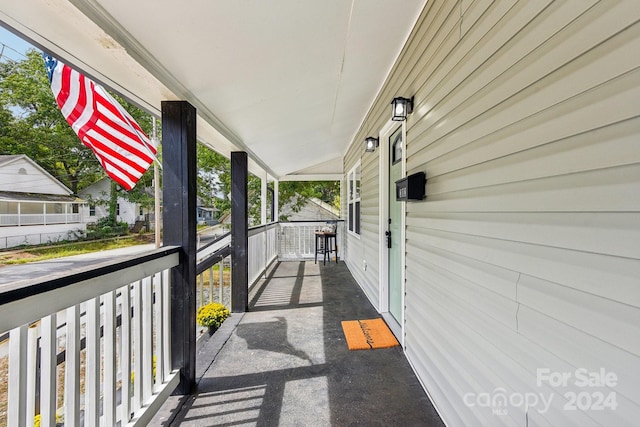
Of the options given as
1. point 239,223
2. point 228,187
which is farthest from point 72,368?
point 228,187

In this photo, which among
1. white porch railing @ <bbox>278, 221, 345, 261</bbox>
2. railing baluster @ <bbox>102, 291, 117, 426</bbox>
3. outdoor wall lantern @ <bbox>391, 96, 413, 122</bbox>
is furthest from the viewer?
white porch railing @ <bbox>278, 221, 345, 261</bbox>

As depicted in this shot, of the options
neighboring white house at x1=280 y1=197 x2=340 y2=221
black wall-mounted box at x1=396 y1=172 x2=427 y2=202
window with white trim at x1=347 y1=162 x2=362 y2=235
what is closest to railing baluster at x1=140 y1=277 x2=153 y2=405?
black wall-mounted box at x1=396 y1=172 x2=427 y2=202

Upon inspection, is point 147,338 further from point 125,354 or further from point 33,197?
point 33,197

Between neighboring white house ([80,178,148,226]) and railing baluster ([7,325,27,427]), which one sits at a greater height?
neighboring white house ([80,178,148,226])

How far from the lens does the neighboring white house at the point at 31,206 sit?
1054 millimetres

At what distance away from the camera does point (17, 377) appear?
1037mm

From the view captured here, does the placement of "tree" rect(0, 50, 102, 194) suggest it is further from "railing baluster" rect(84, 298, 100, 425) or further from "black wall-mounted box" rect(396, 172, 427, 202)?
"black wall-mounted box" rect(396, 172, 427, 202)

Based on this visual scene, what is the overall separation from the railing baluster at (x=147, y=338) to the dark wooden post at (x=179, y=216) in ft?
0.76

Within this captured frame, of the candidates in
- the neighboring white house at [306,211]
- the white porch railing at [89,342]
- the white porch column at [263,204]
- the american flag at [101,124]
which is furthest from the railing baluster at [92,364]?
the neighboring white house at [306,211]

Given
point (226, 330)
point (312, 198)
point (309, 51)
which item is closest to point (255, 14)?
point (309, 51)

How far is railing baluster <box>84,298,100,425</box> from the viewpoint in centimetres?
137

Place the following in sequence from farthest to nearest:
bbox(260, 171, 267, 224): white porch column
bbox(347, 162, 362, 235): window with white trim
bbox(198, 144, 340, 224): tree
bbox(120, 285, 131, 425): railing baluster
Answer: bbox(198, 144, 340, 224): tree, bbox(260, 171, 267, 224): white porch column, bbox(347, 162, 362, 235): window with white trim, bbox(120, 285, 131, 425): railing baluster

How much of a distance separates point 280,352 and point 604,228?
8.22 ft

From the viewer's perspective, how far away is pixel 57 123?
5.06ft
